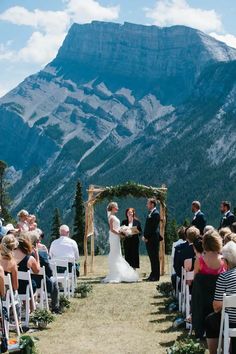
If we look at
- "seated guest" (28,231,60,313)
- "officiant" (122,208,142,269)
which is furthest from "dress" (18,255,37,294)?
"officiant" (122,208,142,269)

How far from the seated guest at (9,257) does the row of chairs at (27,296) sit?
20 centimetres

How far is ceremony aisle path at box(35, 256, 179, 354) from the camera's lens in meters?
9.07

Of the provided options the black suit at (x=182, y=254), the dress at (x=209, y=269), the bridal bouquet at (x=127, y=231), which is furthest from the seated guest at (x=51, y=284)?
the bridal bouquet at (x=127, y=231)

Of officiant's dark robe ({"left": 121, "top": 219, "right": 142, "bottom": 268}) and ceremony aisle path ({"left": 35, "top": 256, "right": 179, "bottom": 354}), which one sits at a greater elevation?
officiant's dark robe ({"left": 121, "top": 219, "right": 142, "bottom": 268})

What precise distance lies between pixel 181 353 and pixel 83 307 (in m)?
5.82

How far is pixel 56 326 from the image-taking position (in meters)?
10.7

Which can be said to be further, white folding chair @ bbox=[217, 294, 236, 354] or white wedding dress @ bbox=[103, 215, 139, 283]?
white wedding dress @ bbox=[103, 215, 139, 283]

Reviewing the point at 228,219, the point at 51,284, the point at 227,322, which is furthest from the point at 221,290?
the point at 228,219

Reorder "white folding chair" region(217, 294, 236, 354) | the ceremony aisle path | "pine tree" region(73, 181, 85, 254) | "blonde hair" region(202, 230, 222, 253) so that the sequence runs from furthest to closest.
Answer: "pine tree" region(73, 181, 85, 254), the ceremony aisle path, "blonde hair" region(202, 230, 222, 253), "white folding chair" region(217, 294, 236, 354)

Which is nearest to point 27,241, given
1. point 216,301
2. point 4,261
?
point 4,261

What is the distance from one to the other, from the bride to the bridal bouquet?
0.14 meters

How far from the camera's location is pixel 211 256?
834 centimetres

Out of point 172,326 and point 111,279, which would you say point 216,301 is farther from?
point 111,279

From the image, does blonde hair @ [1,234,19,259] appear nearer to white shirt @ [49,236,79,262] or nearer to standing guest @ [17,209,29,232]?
white shirt @ [49,236,79,262]
